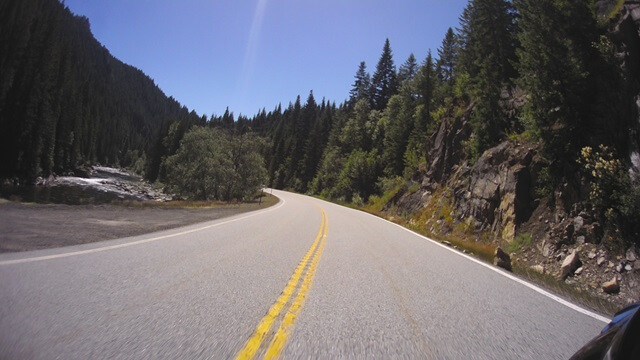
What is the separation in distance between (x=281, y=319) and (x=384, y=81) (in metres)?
64.3

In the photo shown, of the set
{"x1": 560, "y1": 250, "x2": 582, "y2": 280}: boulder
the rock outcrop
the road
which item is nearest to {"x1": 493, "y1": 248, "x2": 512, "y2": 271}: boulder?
the road

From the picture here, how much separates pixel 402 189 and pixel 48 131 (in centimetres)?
6134

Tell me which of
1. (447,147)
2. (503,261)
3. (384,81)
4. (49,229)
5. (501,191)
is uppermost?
(384,81)

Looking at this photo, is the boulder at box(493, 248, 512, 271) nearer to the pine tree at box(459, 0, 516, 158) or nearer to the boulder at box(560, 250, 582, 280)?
the boulder at box(560, 250, 582, 280)

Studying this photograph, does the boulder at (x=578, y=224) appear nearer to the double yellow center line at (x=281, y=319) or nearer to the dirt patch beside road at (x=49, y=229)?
the double yellow center line at (x=281, y=319)

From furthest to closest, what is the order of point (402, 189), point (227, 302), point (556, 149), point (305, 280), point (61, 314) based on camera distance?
point (402, 189) → point (556, 149) → point (305, 280) → point (227, 302) → point (61, 314)

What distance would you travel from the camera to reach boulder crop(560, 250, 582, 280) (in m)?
8.33

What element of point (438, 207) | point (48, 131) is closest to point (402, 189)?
point (438, 207)

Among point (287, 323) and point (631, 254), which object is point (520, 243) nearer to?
point (631, 254)

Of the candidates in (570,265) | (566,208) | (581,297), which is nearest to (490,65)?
(566,208)

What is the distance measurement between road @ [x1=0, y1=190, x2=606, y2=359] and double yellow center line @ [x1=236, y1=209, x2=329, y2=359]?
0.02 metres

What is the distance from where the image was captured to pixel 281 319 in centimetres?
327

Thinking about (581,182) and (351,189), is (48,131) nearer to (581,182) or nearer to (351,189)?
(351,189)

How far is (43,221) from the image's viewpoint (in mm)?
9047
